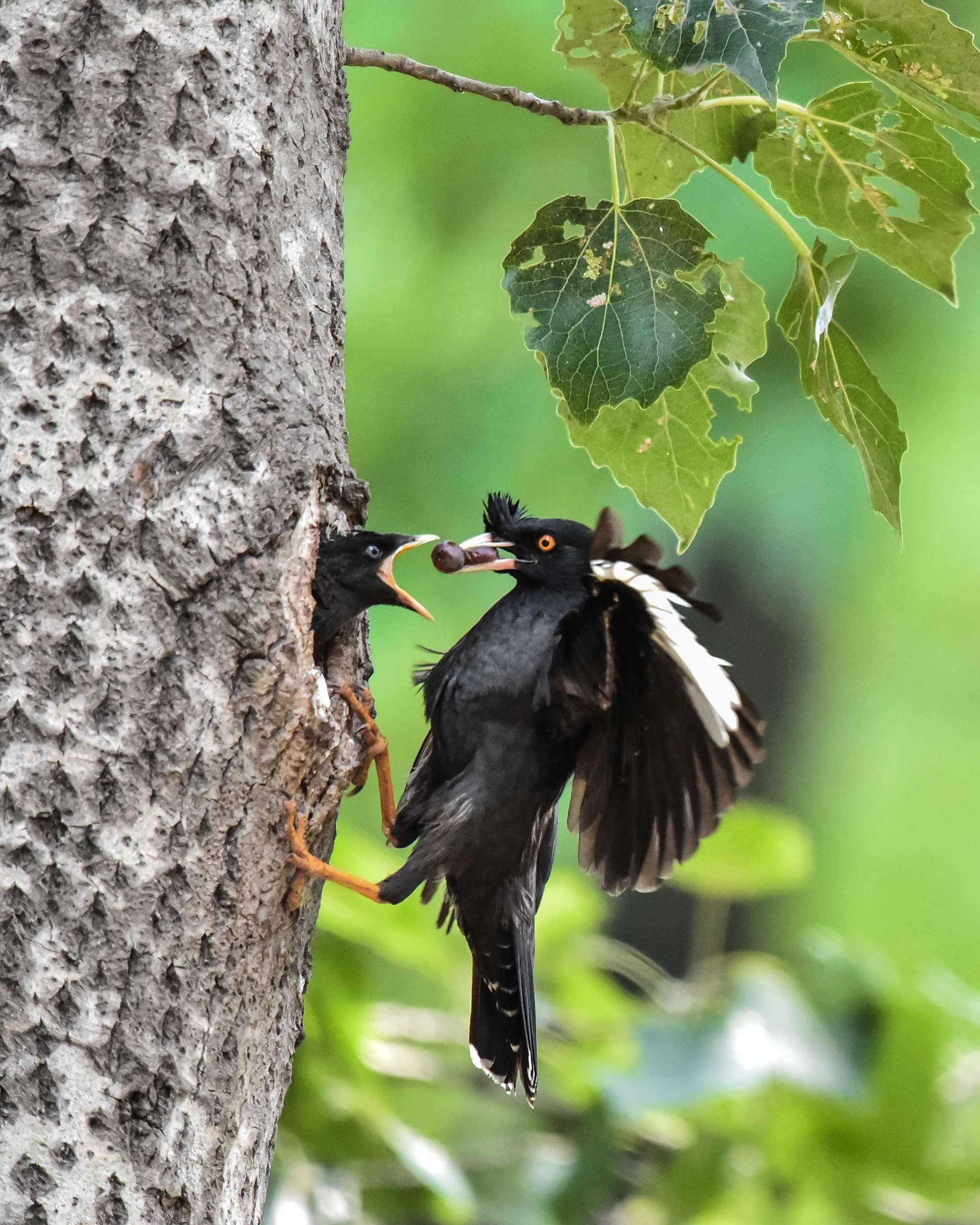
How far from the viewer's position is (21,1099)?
154 centimetres

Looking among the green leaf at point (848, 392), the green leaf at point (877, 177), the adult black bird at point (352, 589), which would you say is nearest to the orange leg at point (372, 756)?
→ the adult black bird at point (352, 589)

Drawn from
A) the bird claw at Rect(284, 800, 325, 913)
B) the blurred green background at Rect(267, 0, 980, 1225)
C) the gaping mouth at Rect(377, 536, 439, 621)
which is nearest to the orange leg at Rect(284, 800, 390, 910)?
the bird claw at Rect(284, 800, 325, 913)

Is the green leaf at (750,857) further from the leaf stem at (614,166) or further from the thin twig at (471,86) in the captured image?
the thin twig at (471,86)

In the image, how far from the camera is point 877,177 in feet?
6.80

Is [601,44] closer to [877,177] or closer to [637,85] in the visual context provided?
[637,85]

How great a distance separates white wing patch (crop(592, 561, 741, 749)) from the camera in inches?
79.0

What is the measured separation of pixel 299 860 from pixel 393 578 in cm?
60

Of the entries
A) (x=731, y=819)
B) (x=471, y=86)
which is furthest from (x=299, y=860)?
(x=731, y=819)

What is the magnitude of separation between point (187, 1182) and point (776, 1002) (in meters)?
2.77

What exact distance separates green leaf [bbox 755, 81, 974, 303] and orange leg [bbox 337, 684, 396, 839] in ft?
3.57

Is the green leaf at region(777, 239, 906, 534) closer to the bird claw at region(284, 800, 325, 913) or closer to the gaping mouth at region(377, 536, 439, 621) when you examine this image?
the gaping mouth at region(377, 536, 439, 621)

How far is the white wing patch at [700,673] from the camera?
79.0 inches

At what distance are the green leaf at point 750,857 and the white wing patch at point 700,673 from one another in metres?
1.97

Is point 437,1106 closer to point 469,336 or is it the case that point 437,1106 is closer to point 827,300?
point 469,336
